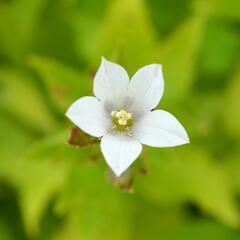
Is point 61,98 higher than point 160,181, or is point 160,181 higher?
point 61,98

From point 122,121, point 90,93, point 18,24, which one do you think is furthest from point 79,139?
point 18,24

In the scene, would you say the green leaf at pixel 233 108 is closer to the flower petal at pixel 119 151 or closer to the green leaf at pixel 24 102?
the green leaf at pixel 24 102

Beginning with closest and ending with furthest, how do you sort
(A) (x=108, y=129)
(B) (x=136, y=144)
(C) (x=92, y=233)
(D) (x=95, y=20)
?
(B) (x=136, y=144)
(A) (x=108, y=129)
(C) (x=92, y=233)
(D) (x=95, y=20)

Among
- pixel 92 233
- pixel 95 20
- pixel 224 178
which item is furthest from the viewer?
pixel 95 20

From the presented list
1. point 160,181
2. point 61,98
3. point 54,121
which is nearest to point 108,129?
point 61,98

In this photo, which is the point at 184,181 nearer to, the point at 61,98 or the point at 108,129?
the point at 61,98

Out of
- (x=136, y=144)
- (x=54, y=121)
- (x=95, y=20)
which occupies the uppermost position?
(x=136, y=144)

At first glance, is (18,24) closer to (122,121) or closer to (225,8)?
(225,8)

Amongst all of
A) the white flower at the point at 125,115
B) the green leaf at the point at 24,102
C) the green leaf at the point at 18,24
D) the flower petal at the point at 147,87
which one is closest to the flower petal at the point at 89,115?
the white flower at the point at 125,115
